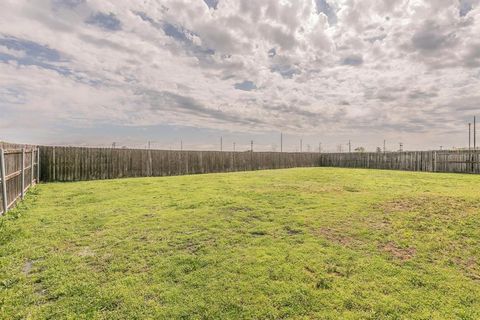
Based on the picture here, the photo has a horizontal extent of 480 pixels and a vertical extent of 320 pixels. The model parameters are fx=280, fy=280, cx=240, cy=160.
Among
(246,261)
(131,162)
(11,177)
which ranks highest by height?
(131,162)

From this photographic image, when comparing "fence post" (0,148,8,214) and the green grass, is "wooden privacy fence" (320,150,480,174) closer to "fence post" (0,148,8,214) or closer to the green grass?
the green grass

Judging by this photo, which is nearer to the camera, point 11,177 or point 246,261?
point 246,261

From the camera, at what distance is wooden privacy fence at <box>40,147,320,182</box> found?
13.8 m

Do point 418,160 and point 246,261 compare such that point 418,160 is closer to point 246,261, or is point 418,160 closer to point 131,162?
point 131,162

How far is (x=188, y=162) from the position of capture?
1916 cm

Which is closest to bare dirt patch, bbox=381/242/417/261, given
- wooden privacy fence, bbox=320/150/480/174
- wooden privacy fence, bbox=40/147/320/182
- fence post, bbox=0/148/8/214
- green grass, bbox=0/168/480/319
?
green grass, bbox=0/168/480/319

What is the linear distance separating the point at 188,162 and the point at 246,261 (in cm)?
1568

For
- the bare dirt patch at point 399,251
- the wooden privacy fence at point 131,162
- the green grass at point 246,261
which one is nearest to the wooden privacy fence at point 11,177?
the green grass at point 246,261

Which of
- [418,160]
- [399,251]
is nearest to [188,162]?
[399,251]

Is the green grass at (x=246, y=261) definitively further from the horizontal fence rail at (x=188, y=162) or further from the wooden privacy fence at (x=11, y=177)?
the horizontal fence rail at (x=188, y=162)

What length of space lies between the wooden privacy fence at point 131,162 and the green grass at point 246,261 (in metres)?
7.51

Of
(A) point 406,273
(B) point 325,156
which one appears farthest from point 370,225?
(B) point 325,156

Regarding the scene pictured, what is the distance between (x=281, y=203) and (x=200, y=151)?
13.1 m

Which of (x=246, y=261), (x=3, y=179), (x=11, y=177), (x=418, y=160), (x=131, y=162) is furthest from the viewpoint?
(x=418, y=160)
